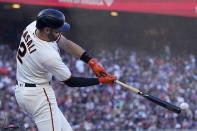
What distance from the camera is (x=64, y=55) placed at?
11.1 meters

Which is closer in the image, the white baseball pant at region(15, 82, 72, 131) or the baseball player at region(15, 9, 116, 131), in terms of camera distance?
the baseball player at region(15, 9, 116, 131)

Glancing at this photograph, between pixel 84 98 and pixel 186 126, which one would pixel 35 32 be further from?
pixel 186 126

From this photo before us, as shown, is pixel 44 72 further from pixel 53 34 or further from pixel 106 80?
pixel 106 80

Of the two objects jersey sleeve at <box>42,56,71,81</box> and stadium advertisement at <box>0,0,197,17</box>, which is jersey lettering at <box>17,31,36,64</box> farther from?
stadium advertisement at <box>0,0,197,17</box>

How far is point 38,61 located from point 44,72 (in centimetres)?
16

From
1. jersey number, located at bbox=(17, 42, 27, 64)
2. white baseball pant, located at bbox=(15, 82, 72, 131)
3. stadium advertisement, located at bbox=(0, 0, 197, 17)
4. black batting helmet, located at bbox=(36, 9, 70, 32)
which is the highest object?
stadium advertisement, located at bbox=(0, 0, 197, 17)

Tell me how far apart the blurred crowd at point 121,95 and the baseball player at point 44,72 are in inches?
190

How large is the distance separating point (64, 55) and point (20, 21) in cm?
190

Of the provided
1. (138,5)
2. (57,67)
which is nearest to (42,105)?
(57,67)

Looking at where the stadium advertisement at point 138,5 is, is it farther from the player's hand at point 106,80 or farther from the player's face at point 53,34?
the player's hand at point 106,80

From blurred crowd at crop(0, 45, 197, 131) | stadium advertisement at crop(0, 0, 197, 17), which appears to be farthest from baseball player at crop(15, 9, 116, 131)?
stadium advertisement at crop(0, 0, 197, 17)

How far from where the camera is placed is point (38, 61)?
3510 mm

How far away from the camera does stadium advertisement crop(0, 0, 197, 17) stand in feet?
31.8

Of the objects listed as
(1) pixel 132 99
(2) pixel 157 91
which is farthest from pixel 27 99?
(2) pixel 157 91
